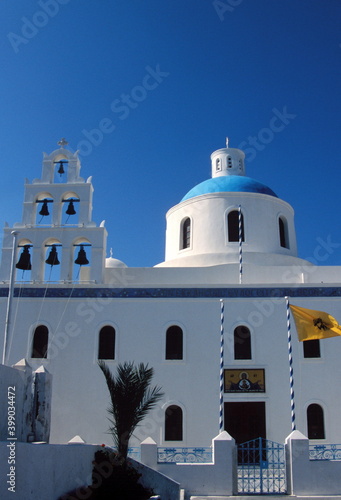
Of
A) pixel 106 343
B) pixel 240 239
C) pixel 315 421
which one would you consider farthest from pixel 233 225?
pixel 315 421

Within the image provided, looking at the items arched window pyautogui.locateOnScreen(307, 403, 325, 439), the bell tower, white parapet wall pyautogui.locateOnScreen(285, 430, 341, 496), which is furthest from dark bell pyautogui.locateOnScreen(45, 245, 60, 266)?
white parapet wall pyautogui.locateOnScreen(285, 430, 341, 496)

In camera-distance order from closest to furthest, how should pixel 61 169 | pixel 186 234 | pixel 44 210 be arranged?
pixel 44 210 → pixel 61 169 → pixel 186 234

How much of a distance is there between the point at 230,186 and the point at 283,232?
231 centimetres

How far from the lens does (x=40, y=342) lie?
14203 millimetres

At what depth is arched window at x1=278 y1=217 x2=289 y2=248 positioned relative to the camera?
17641mm

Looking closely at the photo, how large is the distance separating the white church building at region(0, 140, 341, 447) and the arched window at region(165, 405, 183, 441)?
0.02 metres

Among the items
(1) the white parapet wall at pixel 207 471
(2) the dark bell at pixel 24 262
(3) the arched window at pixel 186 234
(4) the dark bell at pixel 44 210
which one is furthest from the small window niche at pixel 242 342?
(4) the dark bell at pixel 44 210

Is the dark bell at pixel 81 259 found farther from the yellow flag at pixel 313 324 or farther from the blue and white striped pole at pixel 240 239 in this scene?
the yellow flag at pixel 313 324

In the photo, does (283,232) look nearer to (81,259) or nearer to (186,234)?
(186,234)


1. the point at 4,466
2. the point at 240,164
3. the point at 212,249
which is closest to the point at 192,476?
the point at 4,466

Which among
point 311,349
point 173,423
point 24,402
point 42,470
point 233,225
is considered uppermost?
point 233,225

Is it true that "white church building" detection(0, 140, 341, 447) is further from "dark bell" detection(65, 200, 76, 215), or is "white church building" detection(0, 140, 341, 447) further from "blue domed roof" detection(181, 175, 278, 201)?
"blue domed roof" detection(181, 175, 278, 201)

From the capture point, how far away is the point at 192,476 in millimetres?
10602

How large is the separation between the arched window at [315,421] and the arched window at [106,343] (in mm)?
5133
